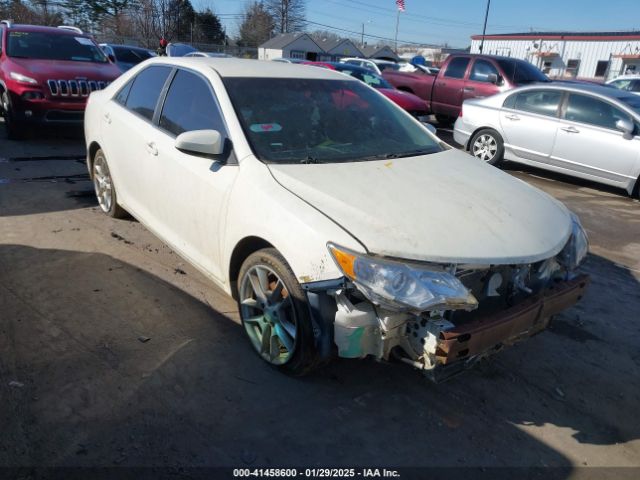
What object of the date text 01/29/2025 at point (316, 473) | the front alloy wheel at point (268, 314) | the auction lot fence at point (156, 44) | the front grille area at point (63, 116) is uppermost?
the auction lot fence at point (156, 44)

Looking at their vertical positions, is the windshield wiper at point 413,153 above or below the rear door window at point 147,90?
below

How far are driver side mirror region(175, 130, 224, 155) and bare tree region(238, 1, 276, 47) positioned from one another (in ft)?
241

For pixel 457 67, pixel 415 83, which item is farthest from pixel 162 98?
pixel 415 83

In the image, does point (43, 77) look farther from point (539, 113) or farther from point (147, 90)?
point (539, 113)

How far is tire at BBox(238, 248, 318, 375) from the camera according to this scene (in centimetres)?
260

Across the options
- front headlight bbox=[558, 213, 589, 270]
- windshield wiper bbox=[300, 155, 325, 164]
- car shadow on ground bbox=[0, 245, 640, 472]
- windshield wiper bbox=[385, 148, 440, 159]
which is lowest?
car shadow on ground bbox=[0, 245, 640, 472]

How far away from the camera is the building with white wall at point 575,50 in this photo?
39531 mm

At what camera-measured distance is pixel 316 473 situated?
90.3 inches

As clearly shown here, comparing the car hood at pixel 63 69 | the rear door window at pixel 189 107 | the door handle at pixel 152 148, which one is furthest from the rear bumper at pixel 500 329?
the car hood at pixel 63 69

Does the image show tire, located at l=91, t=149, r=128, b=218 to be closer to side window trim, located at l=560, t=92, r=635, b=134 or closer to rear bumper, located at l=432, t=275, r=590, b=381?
rear bumper, located at l=432, t=275, r=590, b=381

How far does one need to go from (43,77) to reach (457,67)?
29.4 ft

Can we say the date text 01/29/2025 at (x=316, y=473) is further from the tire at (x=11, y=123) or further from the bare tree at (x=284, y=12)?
the bare tree at (x=284, y=12)

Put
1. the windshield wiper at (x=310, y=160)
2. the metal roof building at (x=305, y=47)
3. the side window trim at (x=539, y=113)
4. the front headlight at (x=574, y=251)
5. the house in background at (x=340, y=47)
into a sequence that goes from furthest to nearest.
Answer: the house in background at (x=340, y=47)
the metal roof building at (x=305, y=47)
the side window trim at (x=539, y=113)
the windshield wiper at (x=310, y=160)
the front headlight at (x=574, y=251)

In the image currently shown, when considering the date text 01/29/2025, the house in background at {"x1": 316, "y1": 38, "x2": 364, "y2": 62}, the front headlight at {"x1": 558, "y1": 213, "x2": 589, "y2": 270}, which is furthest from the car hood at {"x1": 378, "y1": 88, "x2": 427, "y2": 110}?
the house in background at {"x1": 316, "y1": 38, "x2": 364, "y2": 62}
